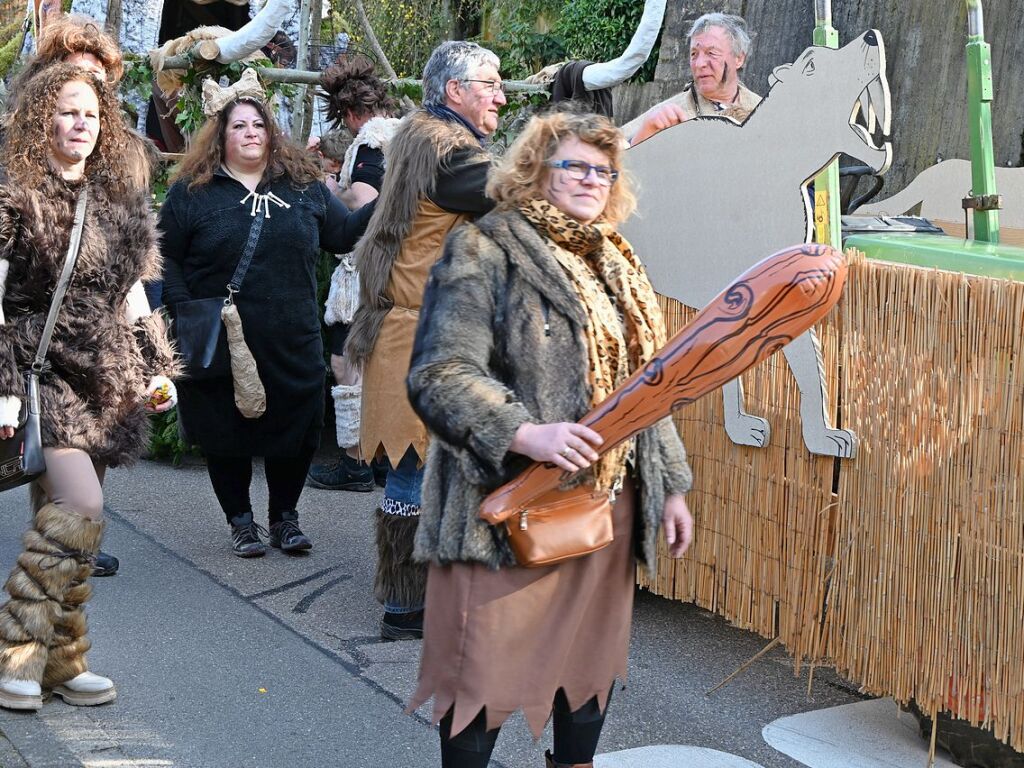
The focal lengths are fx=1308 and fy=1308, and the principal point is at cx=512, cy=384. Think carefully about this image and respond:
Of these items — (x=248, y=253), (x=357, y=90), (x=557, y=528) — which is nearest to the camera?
(x=557, y=528)

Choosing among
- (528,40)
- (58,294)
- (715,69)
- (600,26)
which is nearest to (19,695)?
(58,294)

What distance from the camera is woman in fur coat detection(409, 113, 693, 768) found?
9.05ft

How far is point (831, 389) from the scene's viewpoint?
3.95 metres

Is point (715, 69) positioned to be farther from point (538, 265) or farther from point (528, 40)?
point (528, 40)

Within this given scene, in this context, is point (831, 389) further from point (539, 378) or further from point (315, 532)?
point (315, 532)

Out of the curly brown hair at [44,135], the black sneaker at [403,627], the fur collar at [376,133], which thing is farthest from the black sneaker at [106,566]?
the fur collar at [376,133]

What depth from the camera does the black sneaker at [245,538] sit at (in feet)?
18.3

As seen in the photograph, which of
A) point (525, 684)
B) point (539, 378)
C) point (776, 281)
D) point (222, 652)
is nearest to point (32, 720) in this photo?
point (222, 652)

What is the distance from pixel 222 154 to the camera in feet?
17.6

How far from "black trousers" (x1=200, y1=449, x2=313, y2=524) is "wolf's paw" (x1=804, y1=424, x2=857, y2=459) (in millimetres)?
2478

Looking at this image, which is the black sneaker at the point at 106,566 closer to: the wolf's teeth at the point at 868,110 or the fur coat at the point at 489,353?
the fur coat at the point at 489,353

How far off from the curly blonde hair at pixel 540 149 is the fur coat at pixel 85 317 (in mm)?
1428

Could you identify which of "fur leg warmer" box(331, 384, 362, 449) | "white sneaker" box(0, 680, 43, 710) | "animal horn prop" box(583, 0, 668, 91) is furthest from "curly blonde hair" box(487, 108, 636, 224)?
"fur leg warmer" box(331, 384, 362, 449)

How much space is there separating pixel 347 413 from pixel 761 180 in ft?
9.54
